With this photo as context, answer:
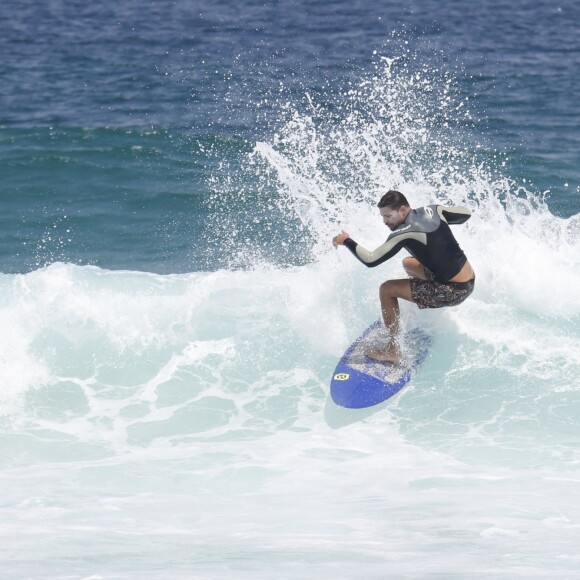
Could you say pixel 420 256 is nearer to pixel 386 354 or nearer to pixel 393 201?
pixel 393 201

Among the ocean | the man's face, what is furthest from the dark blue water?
the man's face

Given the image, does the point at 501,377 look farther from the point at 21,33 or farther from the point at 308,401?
the point at 21,33

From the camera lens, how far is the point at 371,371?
1016 cm

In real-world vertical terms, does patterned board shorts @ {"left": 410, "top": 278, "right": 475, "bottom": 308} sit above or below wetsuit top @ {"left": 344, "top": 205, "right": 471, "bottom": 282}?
below

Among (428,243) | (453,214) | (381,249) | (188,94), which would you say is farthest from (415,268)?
(188,94)

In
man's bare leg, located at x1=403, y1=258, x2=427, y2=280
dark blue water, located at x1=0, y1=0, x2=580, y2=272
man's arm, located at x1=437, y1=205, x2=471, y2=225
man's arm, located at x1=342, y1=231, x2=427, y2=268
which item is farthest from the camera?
dark blue water, located at x1=0, y1=0, x2=580, y2=272

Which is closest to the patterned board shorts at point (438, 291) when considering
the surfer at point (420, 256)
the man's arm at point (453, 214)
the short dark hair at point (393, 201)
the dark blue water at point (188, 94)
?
the surfer at point (420, 256)

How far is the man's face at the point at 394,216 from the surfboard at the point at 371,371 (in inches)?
62.2

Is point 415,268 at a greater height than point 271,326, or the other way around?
point 271,326

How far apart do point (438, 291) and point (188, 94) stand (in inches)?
466

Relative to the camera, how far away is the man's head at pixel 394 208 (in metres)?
9.42

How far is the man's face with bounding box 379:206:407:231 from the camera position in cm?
945

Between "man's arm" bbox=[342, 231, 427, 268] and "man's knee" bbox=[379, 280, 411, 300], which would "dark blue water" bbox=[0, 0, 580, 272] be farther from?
"man's arm" bbox=[342, 231, 427, 268]

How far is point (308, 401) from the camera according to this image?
10219mm
